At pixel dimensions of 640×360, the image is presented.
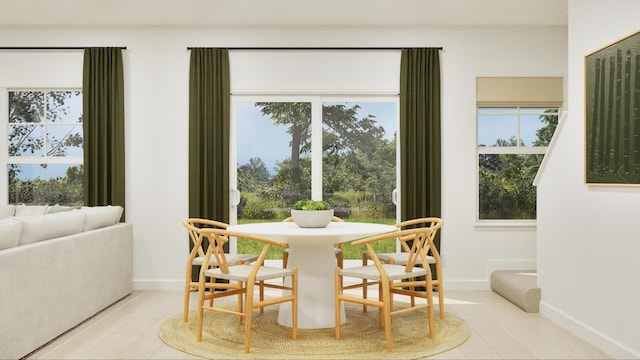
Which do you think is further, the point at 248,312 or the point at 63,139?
the point at 63,139

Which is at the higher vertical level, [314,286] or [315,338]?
[314,286]

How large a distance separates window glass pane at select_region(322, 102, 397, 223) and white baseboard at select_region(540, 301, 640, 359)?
74.8 inches

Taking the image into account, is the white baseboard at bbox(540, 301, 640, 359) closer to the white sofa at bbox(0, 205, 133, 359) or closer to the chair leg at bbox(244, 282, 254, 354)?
the chair leg at bbox(244, 282, 254, 354)

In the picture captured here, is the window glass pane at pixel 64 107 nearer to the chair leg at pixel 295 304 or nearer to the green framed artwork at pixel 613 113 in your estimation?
the chair leg at pixel 295 304

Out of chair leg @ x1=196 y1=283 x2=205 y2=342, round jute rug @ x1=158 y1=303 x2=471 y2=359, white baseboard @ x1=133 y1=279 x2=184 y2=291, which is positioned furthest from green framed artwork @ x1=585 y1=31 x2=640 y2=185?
white baseboard @ x1=133 y1=279 x2=184 y2=291

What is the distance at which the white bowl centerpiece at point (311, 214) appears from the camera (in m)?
3.88

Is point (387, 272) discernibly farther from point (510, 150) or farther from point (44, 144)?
point (44, 144)

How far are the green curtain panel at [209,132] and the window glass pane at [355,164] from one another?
1052 mm

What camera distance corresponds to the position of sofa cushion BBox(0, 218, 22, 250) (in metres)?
3.13

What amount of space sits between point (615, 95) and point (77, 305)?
12.9 ft

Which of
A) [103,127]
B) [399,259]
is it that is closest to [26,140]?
[103,127]

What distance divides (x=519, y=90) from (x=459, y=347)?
3140mm

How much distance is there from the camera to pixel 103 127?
17.9 ft

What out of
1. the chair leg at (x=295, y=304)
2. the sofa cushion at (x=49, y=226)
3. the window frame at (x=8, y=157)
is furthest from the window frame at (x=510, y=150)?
the window frame at (x=8, y=157)
